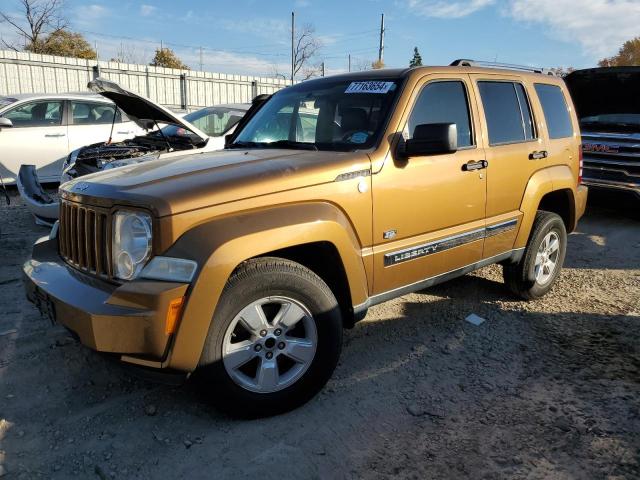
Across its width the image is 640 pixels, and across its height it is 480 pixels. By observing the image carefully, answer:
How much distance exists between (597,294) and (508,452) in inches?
118

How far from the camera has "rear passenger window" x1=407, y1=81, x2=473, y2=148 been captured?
352cm

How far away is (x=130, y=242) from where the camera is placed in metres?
2.58

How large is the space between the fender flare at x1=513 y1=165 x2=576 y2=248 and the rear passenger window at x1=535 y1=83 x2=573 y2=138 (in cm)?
36

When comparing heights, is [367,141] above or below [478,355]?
above

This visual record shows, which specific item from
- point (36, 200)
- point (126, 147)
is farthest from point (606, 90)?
point (36, 200)

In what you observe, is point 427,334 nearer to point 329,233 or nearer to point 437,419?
point 437,419

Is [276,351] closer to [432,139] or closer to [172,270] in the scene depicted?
[172,270]

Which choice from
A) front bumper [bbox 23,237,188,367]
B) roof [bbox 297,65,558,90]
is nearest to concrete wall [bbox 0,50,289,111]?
roof [bbox 297,65,558,90]

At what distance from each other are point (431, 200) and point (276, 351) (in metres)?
1.49

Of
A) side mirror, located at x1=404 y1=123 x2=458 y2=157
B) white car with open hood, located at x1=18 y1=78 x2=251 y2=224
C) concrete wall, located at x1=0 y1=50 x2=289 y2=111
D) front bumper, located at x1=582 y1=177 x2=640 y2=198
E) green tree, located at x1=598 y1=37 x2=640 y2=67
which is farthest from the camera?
green tree, located at x1=598 y1=37 x2=640 y2=67

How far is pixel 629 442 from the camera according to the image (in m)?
2.70

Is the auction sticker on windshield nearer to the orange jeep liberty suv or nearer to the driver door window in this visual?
the orange jeep liberty suv

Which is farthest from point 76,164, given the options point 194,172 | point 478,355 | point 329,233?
point 478,355

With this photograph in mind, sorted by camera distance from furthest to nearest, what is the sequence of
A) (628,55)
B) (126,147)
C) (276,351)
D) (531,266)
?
1. (628,55)
2. (126,147)
3. (531,266)
4. (276,351)
